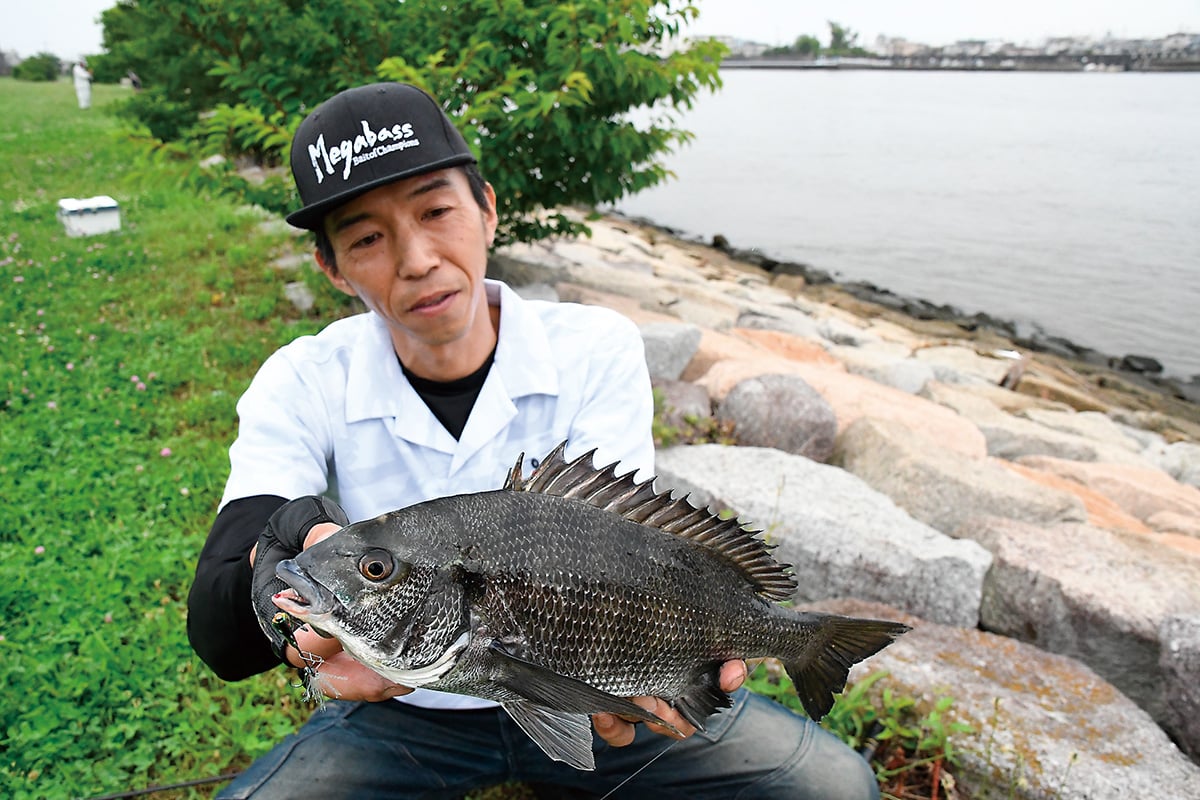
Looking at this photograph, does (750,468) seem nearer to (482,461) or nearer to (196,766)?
(482,461)

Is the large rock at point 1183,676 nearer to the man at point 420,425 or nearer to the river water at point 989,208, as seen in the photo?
the man at point 420,425

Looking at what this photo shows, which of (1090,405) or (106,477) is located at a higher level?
(106,477)

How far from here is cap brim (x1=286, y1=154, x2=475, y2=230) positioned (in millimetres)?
2373

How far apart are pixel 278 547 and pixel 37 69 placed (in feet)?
247

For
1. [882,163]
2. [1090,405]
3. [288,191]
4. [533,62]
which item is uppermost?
[533,62]

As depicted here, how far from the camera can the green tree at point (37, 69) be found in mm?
59875

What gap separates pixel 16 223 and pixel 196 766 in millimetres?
10923

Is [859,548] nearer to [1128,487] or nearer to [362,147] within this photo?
[362,147]

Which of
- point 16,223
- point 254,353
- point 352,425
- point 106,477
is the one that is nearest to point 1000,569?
point 352,425

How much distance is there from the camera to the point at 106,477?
4.89 metres

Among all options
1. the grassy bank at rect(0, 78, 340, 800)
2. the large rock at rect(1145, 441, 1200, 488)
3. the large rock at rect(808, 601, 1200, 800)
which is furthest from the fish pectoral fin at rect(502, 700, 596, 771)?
the large rock at rect(1145, 441, 1200, 488)

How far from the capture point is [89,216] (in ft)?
34.7

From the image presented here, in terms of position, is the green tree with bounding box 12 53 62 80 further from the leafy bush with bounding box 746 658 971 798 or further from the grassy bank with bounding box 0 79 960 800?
the leafy bush with bounding box 746 658 971 798

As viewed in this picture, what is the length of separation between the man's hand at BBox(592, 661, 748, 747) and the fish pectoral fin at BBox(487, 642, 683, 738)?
1.31 feet
